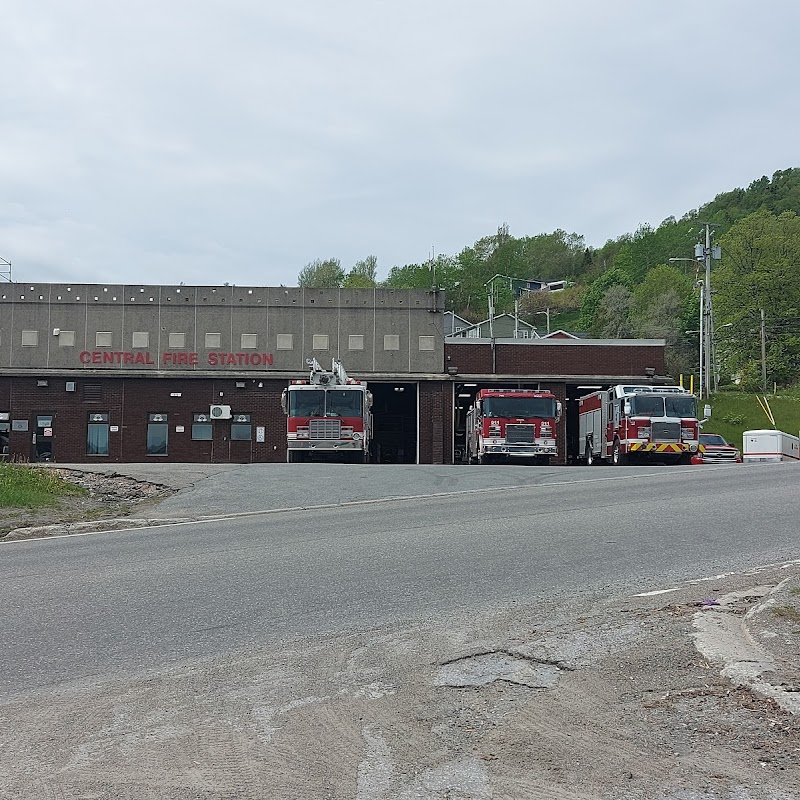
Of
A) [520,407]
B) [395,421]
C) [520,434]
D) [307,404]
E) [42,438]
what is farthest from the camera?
[395,421]

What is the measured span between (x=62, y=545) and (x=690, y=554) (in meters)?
8.00

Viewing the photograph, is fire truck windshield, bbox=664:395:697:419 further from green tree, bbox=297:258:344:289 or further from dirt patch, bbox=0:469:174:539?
green tree, bbox=297:258:344:289

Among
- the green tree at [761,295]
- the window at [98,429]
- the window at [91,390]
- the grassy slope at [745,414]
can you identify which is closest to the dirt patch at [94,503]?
the window at [98,429]

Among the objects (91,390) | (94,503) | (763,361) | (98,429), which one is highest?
(763,361)

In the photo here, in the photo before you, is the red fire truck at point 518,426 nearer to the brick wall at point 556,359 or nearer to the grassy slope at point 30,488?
the grassy slope at point 30,488

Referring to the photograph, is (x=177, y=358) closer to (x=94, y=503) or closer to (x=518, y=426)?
(x=518, y=426)

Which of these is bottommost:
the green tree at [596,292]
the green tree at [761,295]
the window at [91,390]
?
the window at [91,390]

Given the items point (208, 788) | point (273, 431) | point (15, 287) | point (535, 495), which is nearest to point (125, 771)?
point (208, 788)

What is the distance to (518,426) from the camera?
3053cm

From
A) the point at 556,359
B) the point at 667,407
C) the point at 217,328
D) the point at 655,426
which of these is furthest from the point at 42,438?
the point at 667,407

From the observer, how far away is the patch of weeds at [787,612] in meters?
7.02

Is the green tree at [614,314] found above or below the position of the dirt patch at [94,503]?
above

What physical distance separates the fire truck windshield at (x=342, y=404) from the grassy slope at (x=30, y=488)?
435 inches

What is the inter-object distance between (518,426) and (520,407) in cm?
69
